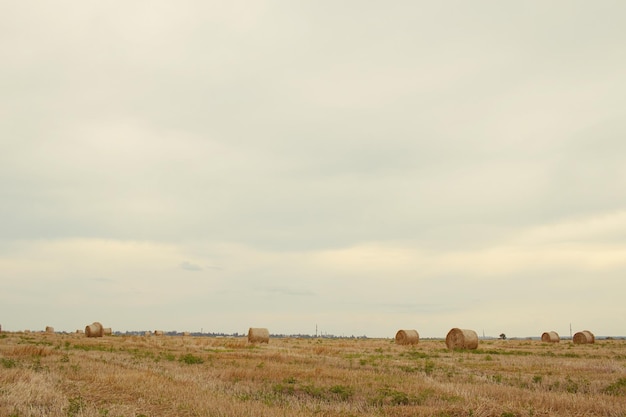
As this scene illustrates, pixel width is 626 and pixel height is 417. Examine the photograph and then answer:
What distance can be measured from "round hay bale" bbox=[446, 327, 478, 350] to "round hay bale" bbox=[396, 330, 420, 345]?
4.08 metres

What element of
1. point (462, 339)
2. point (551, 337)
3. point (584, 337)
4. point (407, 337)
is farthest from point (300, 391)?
point (551, 337)

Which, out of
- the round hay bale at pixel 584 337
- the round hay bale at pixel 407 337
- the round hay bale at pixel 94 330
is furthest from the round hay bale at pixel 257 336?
the round hay bale at pixel 584 337

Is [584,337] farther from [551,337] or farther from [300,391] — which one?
[300,391]

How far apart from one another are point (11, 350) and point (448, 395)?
65.8 feet

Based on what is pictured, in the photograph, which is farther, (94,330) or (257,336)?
(94,330)

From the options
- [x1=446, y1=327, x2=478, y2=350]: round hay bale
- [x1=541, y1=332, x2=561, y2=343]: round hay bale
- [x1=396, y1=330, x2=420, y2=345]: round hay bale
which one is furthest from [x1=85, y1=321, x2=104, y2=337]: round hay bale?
[x1=541, y1=332, x2=561, y2=343]: round hay bale

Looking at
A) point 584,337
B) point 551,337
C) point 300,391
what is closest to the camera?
point 300,391

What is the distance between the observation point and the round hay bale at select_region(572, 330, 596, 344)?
49.2 metres

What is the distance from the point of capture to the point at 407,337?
136 feet

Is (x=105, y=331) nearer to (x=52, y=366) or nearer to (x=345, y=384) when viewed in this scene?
(x=52, y=366)

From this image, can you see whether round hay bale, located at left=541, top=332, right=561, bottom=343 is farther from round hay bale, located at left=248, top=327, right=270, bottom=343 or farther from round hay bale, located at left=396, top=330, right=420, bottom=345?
round hay bale, located at left=248, top=327, right=270, bottom=343

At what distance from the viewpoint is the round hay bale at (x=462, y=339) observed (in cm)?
3603

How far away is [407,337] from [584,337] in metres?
20.3

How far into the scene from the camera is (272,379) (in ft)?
50.4
